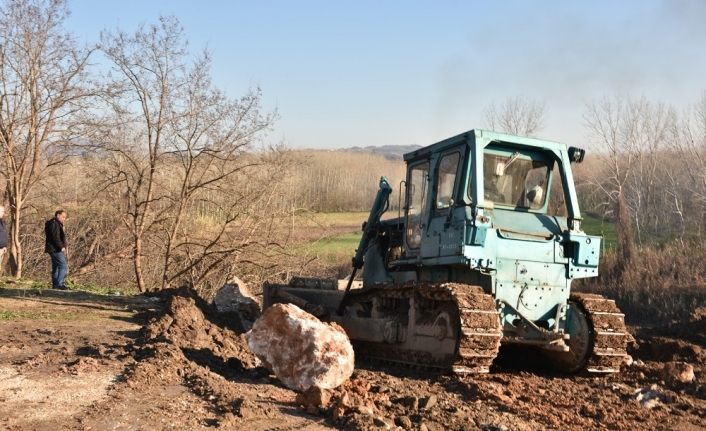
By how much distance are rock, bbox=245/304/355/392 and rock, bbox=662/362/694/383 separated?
407cm

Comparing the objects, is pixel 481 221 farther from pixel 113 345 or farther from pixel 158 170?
pixel 158 170

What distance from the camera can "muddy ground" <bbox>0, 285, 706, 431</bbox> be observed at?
5863 mm

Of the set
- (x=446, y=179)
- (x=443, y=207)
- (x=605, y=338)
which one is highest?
(x=446, y=179)

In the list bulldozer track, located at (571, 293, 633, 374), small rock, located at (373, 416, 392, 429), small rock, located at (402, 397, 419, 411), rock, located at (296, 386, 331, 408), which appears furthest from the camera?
bulldozer track, located at (571, 293, 633, 374)

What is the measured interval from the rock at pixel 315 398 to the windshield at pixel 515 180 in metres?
3.75

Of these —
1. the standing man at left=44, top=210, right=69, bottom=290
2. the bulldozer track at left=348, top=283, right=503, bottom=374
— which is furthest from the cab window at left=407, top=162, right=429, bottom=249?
the standing man at left=44, top=210, right=69, bottom=290

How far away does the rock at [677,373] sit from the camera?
905 centimetres

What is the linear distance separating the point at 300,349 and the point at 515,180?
12.2ft

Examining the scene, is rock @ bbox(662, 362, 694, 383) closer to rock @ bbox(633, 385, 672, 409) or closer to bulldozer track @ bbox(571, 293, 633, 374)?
bulldozer track @ bbox(571, 293, 633, 374)

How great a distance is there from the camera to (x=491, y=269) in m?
8.80

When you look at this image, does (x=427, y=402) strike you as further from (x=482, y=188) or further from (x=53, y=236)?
(x=53, y=236)

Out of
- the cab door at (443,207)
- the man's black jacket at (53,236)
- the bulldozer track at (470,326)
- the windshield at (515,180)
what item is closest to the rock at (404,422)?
the bulldozer track at (470,326)

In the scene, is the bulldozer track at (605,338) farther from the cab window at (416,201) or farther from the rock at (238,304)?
the rock at (238,304)

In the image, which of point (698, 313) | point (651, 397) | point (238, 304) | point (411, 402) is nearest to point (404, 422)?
point (411, 402)
